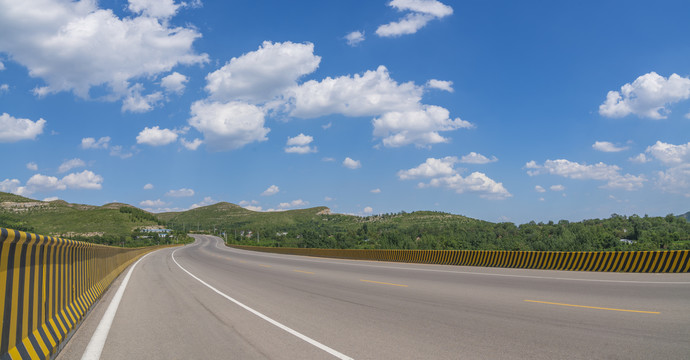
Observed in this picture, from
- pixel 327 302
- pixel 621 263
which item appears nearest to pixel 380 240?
pixel 621 263

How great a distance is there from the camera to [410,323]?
8.12 metres

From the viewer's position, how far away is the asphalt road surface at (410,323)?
20.2 feet

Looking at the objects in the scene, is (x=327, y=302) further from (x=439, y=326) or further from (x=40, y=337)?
(x=40, y=337)

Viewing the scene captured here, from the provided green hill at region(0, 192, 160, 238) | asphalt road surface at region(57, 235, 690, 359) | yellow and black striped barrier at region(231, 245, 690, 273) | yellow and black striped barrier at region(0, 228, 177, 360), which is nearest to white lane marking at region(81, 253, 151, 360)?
asphalt road surface at region(57, 235, 690, 359)

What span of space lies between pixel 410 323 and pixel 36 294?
5.91m

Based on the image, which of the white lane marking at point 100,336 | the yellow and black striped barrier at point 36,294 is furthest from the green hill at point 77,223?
the yellow and black striped barrier at point 36,294

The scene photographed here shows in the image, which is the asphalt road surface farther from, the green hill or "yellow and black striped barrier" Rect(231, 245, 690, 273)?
the green hill

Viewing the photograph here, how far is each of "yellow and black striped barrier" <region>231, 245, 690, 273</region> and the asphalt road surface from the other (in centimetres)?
438

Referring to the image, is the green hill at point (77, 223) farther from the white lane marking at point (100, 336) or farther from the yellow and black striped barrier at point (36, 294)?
the yellow and black striped barrier at point (36, 294)

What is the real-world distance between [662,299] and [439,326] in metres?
5.88

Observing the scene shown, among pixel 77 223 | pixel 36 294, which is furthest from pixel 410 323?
pixel 77 223

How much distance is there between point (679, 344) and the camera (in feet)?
19.6

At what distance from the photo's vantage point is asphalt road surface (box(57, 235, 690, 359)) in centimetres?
614

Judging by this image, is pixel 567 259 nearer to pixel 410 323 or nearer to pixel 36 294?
pixel 410 323
